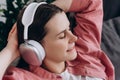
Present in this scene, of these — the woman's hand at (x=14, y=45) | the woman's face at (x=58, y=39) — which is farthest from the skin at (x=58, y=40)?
the woman's hand at (x=14, y=45)

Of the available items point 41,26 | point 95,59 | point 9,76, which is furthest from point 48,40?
point 95,59

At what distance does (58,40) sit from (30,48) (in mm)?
137

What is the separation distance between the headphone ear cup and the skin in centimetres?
5

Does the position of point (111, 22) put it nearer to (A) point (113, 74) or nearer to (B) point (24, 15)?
(A) point (113, 74)

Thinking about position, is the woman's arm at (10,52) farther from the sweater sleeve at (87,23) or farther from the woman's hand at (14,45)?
the sweater sleeve at (87,23)

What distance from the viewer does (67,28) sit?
1.24 meters

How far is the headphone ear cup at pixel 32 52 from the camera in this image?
3.71 ft

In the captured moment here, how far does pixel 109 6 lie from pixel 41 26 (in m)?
0.87

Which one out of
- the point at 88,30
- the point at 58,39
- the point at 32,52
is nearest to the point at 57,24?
the point at 58,39

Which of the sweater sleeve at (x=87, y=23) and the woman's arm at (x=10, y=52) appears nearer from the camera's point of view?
the woman's arm at (x=10, y=52)

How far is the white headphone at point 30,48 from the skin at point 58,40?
5 centimetres

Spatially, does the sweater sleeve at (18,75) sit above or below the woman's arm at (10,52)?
below

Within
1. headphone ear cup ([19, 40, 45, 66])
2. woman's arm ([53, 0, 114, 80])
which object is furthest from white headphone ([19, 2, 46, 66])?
woman's arm ([53, 0, 114, 80])

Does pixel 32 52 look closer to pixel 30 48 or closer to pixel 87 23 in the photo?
pixel 30 48
